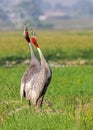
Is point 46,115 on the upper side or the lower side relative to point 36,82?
lower

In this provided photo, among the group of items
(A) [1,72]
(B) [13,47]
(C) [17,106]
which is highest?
(C) [17,106]

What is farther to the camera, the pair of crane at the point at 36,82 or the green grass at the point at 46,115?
the pair of crane at the point at 36,82

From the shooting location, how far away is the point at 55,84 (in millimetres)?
22094

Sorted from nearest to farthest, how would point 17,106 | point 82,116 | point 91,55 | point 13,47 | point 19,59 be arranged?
point 82,116 < point 17,106 < point 19,59 < point 91,55 < point 13,47

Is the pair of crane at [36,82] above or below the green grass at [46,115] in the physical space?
above

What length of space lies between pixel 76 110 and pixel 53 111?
1114 mm

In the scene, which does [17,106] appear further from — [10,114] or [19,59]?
[19,59]

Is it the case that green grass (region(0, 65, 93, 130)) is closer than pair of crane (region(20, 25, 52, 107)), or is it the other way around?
green grass (region(0, 65, 93, 130))

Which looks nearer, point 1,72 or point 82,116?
point 82,116

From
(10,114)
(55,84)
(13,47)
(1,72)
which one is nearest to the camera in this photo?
(10,114)

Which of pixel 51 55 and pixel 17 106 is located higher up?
pixel 17 106

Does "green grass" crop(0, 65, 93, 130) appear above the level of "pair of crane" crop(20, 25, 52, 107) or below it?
below

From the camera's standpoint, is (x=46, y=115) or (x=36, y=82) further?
(x=36, y=82)

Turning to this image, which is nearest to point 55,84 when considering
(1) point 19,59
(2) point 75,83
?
(2) point 75,83
